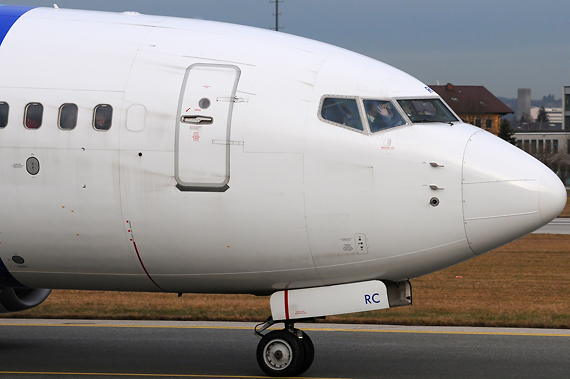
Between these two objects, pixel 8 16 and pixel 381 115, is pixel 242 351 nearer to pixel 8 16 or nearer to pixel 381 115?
pixel 381 115

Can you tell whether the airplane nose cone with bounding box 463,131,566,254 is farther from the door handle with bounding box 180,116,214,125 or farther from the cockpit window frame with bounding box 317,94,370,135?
the door handle with bounding box 180,116,214,125

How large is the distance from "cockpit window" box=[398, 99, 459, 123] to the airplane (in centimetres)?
2

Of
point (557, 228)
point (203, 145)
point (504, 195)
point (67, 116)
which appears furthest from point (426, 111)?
point (557, 228)

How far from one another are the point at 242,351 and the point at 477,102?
120 meters

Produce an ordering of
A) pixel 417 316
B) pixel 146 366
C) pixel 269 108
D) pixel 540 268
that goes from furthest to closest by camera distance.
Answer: pixel 540 268 → pixel 417 316 → pixel 146 366 → pixel 269 108

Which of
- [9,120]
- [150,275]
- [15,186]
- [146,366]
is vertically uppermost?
[9,120]

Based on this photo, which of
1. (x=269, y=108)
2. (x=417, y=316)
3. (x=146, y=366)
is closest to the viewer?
(x=269, y=108)

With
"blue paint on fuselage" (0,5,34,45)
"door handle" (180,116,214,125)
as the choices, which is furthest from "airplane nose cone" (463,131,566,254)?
"blue paint on fuselage" (0,5,34,45)

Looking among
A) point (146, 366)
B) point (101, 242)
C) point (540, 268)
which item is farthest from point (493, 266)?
point (101, 242)

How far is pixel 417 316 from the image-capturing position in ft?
47.3

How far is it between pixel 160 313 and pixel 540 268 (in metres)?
10.7

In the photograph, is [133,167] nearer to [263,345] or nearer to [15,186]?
[15,186]

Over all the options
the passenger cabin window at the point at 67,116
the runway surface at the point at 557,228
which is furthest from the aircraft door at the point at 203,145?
the runway surface at the point at 557,228

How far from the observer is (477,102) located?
126562 millimetres
